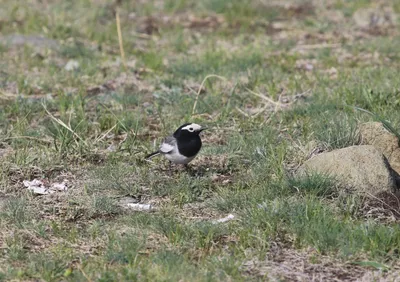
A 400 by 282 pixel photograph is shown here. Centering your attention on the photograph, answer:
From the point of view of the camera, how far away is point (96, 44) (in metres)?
10.6

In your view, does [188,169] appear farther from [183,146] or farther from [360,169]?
[360,169]

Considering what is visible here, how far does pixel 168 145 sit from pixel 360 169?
1565 mm

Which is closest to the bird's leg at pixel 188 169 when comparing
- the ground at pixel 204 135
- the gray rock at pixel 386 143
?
the ground at pixel 204 135

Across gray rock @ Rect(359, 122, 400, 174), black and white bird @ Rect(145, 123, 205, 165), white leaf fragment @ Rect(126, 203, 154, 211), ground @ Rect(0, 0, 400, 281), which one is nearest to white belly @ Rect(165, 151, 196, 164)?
black and white bird @ Rect(145, 123, 205, 165)

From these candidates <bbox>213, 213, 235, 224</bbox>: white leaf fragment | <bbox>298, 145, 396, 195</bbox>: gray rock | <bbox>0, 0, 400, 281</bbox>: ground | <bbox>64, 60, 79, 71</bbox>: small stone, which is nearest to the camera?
<bbox>0, 0, 400, 281</bbox>: ground

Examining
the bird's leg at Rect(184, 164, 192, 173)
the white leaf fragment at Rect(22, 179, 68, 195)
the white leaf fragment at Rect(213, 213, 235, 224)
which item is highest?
the white leaf fragment at Rect(213, 213, 235, 224)

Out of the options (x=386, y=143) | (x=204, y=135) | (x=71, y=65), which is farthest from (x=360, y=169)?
(x=71, y=65)

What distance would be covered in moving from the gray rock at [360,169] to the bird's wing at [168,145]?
107 centimetres

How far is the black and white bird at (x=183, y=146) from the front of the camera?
6254mm

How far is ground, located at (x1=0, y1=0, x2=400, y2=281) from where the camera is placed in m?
4.92

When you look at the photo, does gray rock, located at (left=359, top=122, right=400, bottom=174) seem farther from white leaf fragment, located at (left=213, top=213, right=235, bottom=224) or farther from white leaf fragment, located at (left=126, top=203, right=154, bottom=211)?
white leaf fragment, located at (left=126, top=203, right=154, bottom=211)

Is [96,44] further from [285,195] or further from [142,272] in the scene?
[142,272]

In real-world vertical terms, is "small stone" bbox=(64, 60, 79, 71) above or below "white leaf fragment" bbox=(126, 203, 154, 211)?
above

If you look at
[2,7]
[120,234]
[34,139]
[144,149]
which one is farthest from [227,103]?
[2,7]
